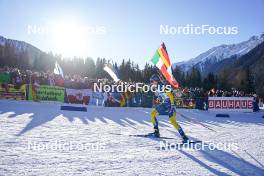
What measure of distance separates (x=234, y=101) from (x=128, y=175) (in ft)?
67.7

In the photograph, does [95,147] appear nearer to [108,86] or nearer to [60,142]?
[60,142]

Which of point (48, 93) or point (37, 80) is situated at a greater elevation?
point (37, 80)

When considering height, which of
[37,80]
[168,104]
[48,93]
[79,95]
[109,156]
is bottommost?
[109,156]

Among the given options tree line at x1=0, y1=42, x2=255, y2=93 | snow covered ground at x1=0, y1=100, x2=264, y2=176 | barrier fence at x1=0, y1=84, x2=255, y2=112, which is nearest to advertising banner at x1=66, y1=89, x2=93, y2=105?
barrier fence at x1=0, y1=84, x2=255, y2=112

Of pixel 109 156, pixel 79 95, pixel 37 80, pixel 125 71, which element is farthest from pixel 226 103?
pixel 125 71

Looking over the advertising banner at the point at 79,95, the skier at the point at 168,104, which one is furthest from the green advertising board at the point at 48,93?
the skier at the point at 168,104

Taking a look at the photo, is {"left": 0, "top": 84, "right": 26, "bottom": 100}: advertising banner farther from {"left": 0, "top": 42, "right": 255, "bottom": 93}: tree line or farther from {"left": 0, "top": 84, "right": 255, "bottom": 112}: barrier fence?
{"left": 0, "top": 42, "right": 255, "bottom": 93}: tree line

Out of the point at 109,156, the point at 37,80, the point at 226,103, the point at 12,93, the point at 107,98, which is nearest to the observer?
the point at 109,156

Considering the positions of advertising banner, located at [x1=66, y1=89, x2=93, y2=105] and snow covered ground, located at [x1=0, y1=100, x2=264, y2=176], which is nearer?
snow covered ground, located at [x1=0, y1=100, x2=264, y2=176]

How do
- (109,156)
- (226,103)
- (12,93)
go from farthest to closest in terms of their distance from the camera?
1. (226,103)
2. (12,93)
3. (109,156)

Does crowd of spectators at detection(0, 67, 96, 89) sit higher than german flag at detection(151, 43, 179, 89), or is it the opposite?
german flag at detection(151, 43, 179, 89)

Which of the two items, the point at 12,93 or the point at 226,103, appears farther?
the point at 226,103

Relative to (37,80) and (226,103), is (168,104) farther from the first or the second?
(226,103)

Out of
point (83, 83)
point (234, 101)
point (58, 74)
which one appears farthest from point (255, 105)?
point (58, 74)
